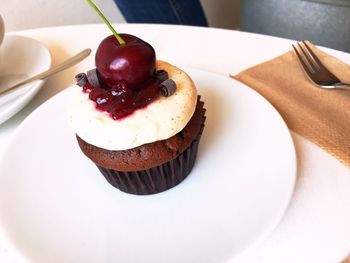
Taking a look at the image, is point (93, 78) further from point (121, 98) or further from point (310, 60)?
Answer: point (310, 60)

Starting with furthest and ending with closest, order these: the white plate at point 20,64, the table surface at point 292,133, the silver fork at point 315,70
A: the white plate at point 20,64 → the silver fork at point 315,70 → the table surface at point 292,133

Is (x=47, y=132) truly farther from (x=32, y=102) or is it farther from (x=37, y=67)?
(x=37, y=67)

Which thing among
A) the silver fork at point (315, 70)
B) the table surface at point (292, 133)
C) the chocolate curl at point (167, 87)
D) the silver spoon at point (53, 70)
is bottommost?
the silver fork at point (315, 70)

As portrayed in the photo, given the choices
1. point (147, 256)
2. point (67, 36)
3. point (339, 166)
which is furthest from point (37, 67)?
point (339, 166)

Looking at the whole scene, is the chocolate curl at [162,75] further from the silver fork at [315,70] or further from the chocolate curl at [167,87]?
the silver fork at [315,70]

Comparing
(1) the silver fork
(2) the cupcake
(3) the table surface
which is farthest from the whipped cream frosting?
(1) the silver fork

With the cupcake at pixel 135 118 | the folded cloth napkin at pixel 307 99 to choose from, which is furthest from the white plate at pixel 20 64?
the folded cloth napkin at pixel 307 99

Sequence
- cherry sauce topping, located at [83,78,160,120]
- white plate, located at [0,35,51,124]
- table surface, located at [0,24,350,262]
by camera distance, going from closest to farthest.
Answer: table surface, located at [0,24,350,262] < cherry sauce topping, located at [83,78,160,120] < white plate, located at [0,35,51,124]

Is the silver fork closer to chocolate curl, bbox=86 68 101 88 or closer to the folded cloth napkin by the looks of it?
the folded cloth napkin
